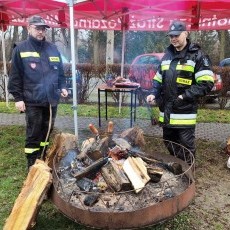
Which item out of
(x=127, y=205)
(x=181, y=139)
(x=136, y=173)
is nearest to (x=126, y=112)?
(x=181, y=139)

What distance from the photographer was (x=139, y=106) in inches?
409

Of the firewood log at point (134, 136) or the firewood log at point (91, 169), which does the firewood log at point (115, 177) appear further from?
the firewood log at point (134, 136)

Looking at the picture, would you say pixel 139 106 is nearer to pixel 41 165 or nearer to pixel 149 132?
pixel 149 132

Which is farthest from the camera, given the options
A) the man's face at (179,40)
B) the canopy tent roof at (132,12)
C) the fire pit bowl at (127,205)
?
the canopy tent roof at (132,12)

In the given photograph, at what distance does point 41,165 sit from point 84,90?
7.60 meters

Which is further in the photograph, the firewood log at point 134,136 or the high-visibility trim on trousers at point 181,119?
the firewood log at point 134,136

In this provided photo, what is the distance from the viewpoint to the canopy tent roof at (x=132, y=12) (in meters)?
6.09

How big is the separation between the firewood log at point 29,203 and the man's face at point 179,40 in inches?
85.9

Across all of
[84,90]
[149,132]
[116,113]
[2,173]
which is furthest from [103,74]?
[2,173]

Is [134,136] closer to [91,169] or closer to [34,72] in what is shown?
[91,169]

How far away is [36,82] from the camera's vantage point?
4.50 metres

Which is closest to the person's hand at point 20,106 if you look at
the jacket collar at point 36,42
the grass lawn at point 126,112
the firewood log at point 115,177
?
the jacket collar at point 36,42

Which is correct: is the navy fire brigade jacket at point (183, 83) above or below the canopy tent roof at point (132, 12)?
below

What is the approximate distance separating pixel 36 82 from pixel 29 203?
1.81m
